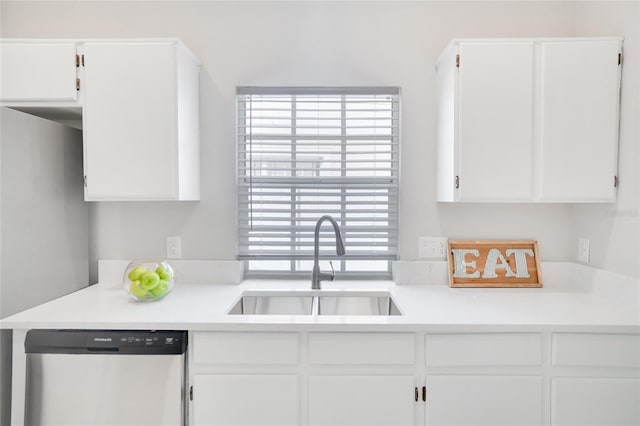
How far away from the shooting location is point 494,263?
2.06 m

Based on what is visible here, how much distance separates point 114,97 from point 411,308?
1.71 m

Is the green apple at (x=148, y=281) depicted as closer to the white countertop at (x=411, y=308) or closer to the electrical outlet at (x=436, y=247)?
the white countertop at (x=411, y=308)

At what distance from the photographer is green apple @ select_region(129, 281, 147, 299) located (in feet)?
5.63

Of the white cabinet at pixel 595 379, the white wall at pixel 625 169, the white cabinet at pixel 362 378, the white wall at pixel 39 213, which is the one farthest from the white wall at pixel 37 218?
the white wall at pixel 625 169

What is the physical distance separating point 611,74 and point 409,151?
984mm

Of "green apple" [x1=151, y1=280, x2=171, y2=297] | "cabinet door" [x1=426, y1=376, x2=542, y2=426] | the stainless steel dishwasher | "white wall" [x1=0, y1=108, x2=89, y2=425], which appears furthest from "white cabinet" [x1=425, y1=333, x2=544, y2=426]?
"white wall" [x1=0, y1=108, x2=89, y2=425]

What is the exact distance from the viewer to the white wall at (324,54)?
2094mm

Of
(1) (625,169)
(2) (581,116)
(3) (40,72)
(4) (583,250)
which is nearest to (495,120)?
(2) (581,116)

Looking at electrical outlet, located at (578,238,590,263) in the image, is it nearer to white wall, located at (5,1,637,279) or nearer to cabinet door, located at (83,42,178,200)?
white wall, located at (5,1,637,279)

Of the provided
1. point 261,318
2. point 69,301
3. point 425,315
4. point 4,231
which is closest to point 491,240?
point 425,315

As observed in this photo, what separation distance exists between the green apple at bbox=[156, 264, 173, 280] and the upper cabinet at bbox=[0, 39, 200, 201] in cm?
35

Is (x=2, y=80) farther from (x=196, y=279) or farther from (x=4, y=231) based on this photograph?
(x=196, y=279)

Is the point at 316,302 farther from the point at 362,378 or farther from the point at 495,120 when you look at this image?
the point at 495,120

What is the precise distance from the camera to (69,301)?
1765 mm
